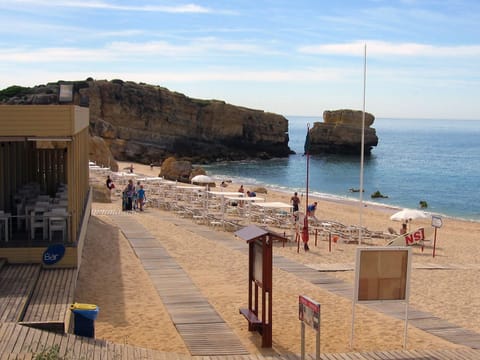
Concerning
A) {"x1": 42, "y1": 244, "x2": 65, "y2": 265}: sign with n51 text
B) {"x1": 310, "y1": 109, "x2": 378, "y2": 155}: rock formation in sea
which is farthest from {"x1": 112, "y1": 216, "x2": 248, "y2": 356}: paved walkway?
{"x1": 310, "y1": 109, "x2": 378, "y2": 155}: rock formation in sea

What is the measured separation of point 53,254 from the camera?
35.8 ft

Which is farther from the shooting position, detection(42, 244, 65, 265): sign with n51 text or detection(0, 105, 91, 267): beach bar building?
detection(42, 244, 65, 265): sign with n51 text

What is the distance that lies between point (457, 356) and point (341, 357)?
5.29 ft

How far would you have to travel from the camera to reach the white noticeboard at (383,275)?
8977 mm

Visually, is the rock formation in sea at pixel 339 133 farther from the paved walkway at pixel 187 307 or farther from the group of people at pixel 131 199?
the paved walkway at pixel 187 307

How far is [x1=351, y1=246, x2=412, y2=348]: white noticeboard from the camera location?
353 inches

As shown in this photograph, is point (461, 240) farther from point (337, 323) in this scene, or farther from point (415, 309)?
point (337, 323)

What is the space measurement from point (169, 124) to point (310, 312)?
68.8 metres

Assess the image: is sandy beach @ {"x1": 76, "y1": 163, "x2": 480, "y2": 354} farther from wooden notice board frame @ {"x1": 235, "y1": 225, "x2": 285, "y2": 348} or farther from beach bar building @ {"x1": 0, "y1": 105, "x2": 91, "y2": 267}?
beach bar building @ {"x1": 0, "y1": 105, "x2": 91, "y2": 267}

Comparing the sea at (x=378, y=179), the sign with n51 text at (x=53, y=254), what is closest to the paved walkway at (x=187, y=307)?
the sign with n51 text at (x=53, y=254)

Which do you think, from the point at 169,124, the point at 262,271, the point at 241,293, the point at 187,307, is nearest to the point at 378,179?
the point at 169,124

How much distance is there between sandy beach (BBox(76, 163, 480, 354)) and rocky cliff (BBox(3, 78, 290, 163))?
51.4 meters

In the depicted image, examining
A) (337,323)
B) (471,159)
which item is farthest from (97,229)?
(471,159)

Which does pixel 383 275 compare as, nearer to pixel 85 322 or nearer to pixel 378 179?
pixel 85 322
